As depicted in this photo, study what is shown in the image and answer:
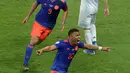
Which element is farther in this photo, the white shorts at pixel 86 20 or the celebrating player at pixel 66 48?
the white shorts at pixel 86 20

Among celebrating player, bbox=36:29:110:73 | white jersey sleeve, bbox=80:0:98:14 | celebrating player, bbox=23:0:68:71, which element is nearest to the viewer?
celebrating player, bbox=36:29:110:73

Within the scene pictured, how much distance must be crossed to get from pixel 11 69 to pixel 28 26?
458 cm

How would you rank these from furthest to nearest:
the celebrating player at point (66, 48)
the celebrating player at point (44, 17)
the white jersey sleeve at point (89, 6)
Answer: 1. the white jersey sleeve at point (89, 6)
2. the celebrating player at point (44, 17)
3. the celebrating player at point (66, 48)

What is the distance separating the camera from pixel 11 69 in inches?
421

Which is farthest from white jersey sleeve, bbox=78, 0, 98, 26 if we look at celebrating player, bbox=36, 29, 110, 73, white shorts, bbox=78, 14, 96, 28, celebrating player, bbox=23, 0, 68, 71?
celebrating player, bbox=36, 29, 110, 73

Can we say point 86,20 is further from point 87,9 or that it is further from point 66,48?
point 66,48

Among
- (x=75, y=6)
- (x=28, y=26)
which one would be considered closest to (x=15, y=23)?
(x=28, y=26)

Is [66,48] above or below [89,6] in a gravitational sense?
below

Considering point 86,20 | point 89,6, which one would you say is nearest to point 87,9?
point 89,6

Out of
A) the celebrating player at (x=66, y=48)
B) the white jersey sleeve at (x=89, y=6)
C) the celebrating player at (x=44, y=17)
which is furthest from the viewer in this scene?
the white jersey sleeve at (x=89, y=6)

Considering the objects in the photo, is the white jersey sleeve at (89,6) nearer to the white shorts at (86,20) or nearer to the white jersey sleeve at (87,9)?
the white jersey sleeve at (87,9)

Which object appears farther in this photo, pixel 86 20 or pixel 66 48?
pixel 86 20

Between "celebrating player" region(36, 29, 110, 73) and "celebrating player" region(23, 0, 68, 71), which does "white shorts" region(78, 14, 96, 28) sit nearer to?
"celebrating player" region(23, 0, 68, 71)

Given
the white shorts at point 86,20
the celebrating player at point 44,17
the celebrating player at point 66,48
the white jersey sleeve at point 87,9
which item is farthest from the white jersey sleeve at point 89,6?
the celebrating player at point 66,48
